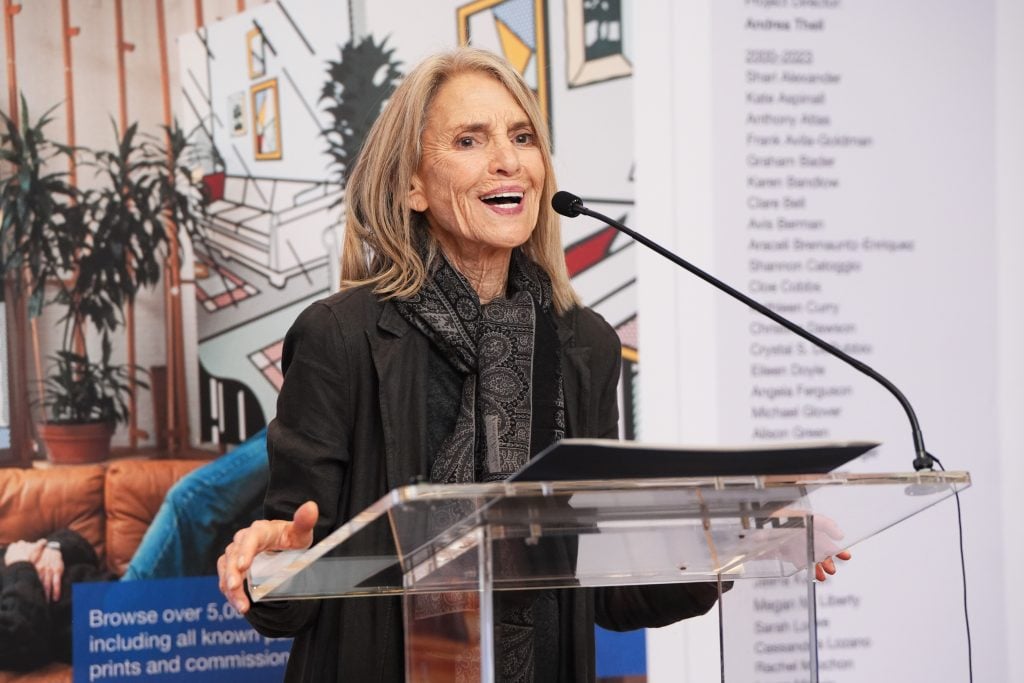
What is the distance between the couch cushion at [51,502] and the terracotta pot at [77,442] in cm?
2

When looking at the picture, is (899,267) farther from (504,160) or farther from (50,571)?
(50,571)

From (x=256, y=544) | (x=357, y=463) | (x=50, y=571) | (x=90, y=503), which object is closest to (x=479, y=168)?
(x=357, y=463)

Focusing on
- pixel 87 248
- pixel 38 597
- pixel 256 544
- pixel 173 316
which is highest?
pixel 87 248

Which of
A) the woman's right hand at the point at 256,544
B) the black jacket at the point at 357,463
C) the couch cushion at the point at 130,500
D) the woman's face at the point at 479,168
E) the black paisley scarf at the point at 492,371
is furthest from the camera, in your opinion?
the couch cushion at the point at 130,500

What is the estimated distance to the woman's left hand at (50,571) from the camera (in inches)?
102

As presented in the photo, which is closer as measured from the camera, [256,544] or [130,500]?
[256,544]

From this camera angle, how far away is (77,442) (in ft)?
8.61

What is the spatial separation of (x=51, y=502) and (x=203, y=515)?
327mm

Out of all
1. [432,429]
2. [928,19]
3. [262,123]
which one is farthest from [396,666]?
[928,19]

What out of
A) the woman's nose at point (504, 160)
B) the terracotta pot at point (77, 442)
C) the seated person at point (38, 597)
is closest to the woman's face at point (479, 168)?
the woman's nose at point (504, 160)

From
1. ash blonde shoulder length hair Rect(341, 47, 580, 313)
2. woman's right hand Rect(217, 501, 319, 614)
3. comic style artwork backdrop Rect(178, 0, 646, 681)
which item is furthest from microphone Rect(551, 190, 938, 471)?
comic style artwork backdrop Rect(178, 0, 646, 681)

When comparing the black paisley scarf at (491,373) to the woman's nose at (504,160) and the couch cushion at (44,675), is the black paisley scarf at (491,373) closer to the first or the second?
the woman's nose at (504,160)

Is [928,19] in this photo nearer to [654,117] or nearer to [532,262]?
[654,117]

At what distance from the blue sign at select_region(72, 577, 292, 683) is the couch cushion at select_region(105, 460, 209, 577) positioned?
77mm
